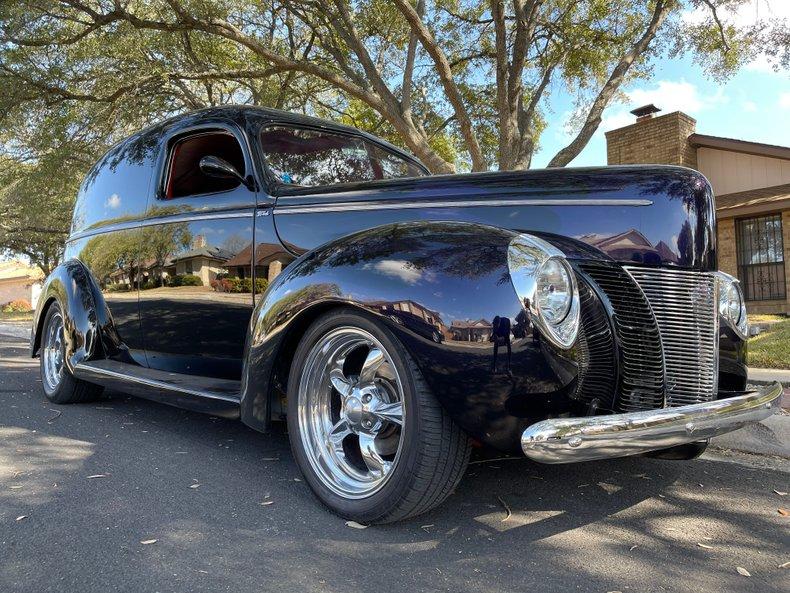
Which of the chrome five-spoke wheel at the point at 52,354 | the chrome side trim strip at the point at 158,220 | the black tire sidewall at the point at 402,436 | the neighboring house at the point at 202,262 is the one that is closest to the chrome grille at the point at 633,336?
the black tire sidewall at the point at 402,436

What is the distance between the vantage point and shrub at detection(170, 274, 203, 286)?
357 cm

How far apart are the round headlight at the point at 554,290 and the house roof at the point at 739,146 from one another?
44.5ft

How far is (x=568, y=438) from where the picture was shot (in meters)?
1.96

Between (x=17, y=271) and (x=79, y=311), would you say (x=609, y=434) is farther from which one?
(x=17, y=271)

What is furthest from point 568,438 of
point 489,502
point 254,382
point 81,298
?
point 81,298

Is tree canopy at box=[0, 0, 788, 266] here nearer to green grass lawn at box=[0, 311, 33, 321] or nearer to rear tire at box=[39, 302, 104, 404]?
rear tire at box=[39, 302, 104, 404]

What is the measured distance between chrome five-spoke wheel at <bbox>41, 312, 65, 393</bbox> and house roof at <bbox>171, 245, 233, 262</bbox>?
175 centimetres

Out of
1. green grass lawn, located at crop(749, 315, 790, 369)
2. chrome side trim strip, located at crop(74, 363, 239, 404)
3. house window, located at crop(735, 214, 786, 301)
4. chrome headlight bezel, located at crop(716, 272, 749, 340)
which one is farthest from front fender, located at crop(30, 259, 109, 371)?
house window, located at crop(735, 214, 786, 301)

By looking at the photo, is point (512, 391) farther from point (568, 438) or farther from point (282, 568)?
point (282, 568)

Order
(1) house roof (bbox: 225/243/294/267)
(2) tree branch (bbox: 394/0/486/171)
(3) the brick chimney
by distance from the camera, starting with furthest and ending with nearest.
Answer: (3) the brick chimney → (2) tree branch (bbox: 394/0/486/171) → (1) house roof (bbox: 225/243/294/267)

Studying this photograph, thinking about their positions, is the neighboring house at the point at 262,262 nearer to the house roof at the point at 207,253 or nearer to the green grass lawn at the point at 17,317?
the house roof at the point at 207,253

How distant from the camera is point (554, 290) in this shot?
2213 millimetres

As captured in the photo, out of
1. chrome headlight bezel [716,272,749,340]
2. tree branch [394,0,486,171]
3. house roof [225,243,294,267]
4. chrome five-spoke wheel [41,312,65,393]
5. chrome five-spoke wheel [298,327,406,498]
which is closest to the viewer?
chrome five-spoke wheel [298,327,406,498]

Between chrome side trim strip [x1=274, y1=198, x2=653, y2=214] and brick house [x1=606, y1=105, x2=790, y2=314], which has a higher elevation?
brick house [x1=606, y1=105, x2=790, y2=314]
